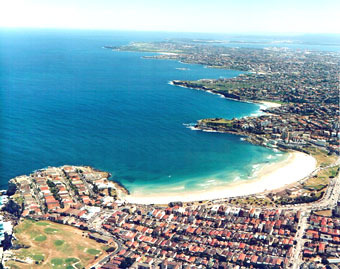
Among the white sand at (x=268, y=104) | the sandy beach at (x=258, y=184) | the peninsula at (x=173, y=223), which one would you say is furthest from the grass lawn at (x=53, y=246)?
the white sand at (x=268, y=104)

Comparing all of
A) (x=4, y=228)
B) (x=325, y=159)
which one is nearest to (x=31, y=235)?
(x=4, y=228)

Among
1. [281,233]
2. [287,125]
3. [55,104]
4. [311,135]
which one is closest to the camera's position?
[281,233]

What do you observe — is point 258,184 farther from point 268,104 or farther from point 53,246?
point 268,104

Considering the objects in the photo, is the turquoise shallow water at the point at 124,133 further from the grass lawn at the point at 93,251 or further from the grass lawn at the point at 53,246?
the grass lawn at the point at 93,251

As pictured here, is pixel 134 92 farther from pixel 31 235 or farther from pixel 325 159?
pixel 31 235

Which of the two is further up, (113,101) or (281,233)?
(113,101)

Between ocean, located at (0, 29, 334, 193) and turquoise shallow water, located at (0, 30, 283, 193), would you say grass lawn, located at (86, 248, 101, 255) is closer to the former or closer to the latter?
ocean, located at (0, 29, 334, 193)
